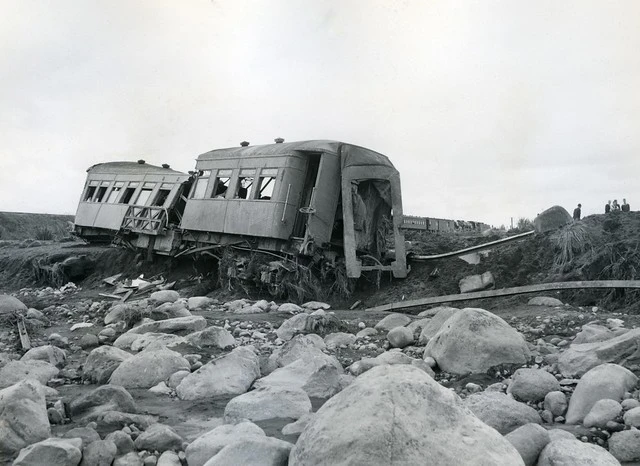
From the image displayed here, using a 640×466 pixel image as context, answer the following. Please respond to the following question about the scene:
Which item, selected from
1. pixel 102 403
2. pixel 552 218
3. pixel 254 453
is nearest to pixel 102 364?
pixel 102 403

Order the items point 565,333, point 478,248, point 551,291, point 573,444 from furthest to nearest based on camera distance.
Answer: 1. point 478,248
2. point 551,291
3. point 565,333
4. point 573,444

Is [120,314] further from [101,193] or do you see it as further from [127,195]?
[101,193]

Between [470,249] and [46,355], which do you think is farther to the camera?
[470,249]

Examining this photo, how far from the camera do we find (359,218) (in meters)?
14.7

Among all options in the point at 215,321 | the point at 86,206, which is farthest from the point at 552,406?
the point at 86,206

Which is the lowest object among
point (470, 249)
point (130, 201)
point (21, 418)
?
point (21, 418)

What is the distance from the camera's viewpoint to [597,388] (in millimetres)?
5336

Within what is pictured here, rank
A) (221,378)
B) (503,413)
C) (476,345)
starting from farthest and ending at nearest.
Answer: (476,345) → (221,378) → (503,413)

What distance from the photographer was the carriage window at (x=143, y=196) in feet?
69.2

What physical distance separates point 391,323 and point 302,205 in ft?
18.9

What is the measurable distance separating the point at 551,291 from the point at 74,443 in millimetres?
9874

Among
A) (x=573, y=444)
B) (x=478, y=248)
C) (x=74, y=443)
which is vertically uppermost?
(x=478, y=248)

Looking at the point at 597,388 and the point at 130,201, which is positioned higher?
the point at 130,201

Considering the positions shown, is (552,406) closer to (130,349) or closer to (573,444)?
(573,444)
